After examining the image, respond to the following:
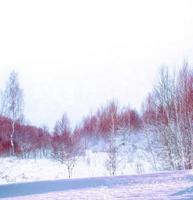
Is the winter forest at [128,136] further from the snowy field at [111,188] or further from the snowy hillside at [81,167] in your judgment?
the snowy field at [111,188]

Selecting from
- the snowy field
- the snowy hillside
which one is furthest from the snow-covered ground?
the snowy field

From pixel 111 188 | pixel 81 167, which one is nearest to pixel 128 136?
pixel 81 167

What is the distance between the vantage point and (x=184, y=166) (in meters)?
14.8

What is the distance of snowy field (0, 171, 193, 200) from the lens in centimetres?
660

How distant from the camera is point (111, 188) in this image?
7582 millimetres

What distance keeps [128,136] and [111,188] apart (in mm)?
21584

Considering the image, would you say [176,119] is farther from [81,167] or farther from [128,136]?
[128,136]

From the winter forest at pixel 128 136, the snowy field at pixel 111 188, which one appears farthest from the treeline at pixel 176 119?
the snowy field at pixel 111 188

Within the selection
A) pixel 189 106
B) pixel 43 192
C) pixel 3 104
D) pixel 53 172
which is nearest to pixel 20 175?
pixel 53 172

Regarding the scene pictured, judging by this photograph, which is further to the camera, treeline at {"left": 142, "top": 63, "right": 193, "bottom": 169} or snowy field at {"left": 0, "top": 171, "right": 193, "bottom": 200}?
treeline at {"left": 142, "top": 63, "right": 193, "bottom": 169}

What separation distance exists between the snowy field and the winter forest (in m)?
6.96

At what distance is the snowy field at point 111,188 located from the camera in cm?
660

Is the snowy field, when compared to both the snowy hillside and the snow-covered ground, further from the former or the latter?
the snow-covered ground

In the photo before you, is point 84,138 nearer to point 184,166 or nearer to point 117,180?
point 184,166
